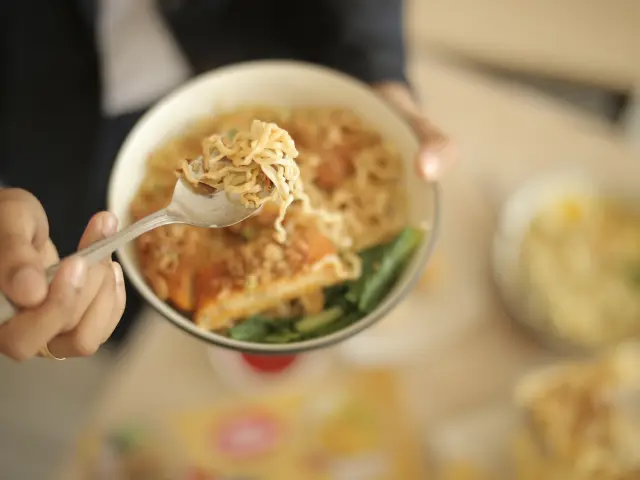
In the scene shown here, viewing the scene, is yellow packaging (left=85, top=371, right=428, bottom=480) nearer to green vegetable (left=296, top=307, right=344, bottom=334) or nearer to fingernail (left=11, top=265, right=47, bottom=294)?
green vegetable (left=296, top=307, right=344, bottom=334)

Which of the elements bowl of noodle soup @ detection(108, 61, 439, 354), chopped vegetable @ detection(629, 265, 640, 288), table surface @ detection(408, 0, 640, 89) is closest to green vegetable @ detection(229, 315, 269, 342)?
bowl of noodle soup @ detection(108, 61, 439, 354)

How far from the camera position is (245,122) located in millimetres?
487

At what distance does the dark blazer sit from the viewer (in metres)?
0.96

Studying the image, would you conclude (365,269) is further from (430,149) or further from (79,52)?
(79,52)

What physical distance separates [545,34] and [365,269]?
104 cm

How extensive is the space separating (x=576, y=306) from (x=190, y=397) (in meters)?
0.58

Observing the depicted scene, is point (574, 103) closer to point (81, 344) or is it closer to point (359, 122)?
point (359, 122)

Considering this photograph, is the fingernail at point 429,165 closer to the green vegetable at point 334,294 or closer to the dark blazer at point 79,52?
the green vegetable at point 334,294

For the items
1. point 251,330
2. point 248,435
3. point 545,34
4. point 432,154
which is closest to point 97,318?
point 251,330

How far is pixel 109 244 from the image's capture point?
0.38 metres

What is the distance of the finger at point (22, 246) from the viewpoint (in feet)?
1.16

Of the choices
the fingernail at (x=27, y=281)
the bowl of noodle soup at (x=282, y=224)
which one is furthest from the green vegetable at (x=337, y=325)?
the fingernail at (x=27, y=281)

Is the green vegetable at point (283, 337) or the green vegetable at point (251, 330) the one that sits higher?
the green vegetable at point (251, 330)

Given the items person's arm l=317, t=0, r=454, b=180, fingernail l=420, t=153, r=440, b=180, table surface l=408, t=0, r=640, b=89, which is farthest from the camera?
table surface l=408, t=0, r=640, b=89
